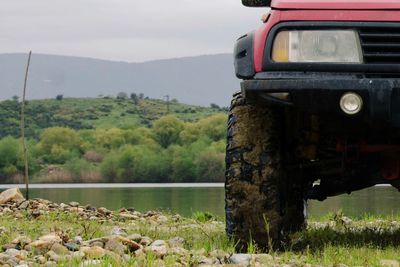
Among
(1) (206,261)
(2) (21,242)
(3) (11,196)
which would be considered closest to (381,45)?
(1) (206,261)

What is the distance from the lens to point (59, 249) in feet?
16.0

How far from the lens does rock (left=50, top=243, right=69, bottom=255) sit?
481 cm

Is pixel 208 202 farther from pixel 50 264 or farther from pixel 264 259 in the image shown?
pixel 50 264

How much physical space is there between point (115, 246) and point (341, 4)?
5.89ft

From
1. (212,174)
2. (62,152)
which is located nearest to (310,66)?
(212,174)

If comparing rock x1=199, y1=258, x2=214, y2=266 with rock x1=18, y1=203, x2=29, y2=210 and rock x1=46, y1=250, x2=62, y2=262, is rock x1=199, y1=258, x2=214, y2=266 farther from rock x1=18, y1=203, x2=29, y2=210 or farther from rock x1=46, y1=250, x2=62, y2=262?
rock x1=18, y1=203, x2=29, y2=210

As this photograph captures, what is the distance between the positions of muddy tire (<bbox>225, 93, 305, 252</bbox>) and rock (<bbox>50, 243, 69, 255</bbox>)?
1.01 m

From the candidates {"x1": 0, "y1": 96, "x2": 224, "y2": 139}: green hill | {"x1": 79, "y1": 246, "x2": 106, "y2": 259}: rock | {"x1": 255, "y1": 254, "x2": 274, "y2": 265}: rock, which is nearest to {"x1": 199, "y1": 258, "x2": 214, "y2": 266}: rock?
{"x1": 255, "y1": 254, "x2": 274, "y2": 265}: rock

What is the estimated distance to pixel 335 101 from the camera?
474 centimetres

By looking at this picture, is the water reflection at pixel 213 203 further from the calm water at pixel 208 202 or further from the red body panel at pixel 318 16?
the red body panel at pixel 318 16

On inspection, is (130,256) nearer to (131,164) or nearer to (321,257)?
(321,257)

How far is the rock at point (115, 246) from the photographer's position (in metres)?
4.89

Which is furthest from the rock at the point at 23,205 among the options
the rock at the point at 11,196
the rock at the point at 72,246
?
the rock at the point at 72,246

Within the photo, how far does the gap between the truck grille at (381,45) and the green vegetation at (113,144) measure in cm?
6666
